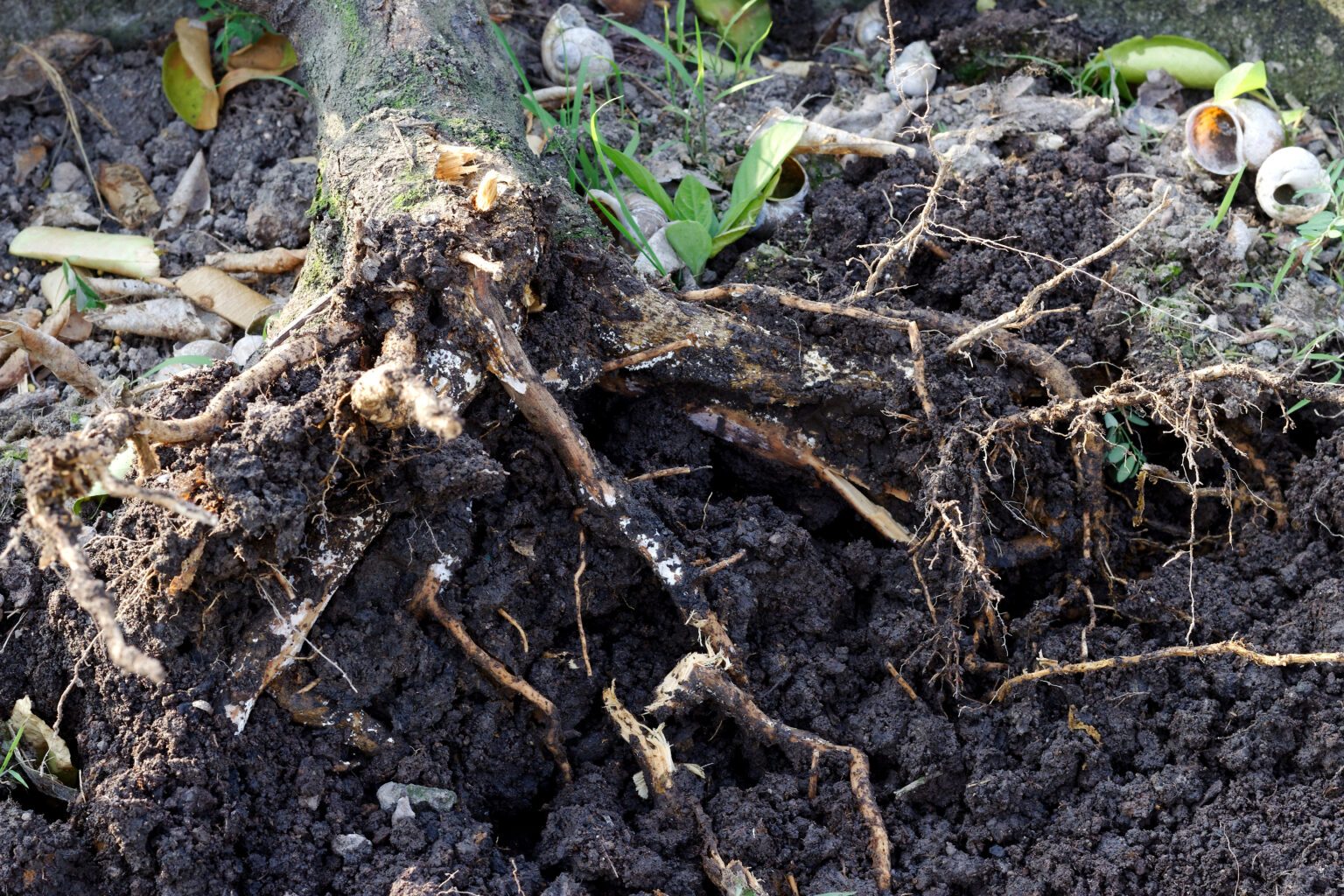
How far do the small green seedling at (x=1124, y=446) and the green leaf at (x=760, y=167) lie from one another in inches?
32.4

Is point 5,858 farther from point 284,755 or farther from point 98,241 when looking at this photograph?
point 98,241

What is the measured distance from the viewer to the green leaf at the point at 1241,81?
2.53 m

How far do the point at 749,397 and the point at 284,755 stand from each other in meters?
1.01

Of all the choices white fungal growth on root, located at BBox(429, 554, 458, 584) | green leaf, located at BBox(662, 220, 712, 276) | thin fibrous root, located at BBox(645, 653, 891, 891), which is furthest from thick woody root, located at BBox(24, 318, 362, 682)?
green leaf, located at BBox(662, 220, 712, 276)

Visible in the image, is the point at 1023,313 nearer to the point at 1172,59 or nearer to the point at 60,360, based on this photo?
the point at 1172,59

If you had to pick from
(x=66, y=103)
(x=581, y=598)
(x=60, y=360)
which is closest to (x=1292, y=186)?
(x=581, y=598)

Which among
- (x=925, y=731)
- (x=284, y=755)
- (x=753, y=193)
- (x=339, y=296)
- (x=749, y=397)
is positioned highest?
(x=339, y=296)

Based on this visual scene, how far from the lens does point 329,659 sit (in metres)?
1.76

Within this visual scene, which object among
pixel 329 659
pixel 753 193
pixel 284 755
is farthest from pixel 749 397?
pixel 284 755

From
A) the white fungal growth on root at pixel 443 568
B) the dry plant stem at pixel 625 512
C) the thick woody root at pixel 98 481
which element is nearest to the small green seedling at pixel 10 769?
the thick woody root at pixel 98 481

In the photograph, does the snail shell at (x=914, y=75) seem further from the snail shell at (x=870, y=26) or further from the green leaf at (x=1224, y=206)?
the green leaf at (x=1224, y=206)

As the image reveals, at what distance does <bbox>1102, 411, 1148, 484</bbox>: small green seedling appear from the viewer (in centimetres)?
211

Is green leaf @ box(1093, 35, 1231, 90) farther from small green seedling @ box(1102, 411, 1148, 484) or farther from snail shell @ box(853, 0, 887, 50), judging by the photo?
small green seedling @ box(1102, 411, 1148, 484)

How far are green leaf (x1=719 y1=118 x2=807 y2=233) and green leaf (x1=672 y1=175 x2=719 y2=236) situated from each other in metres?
0.03
